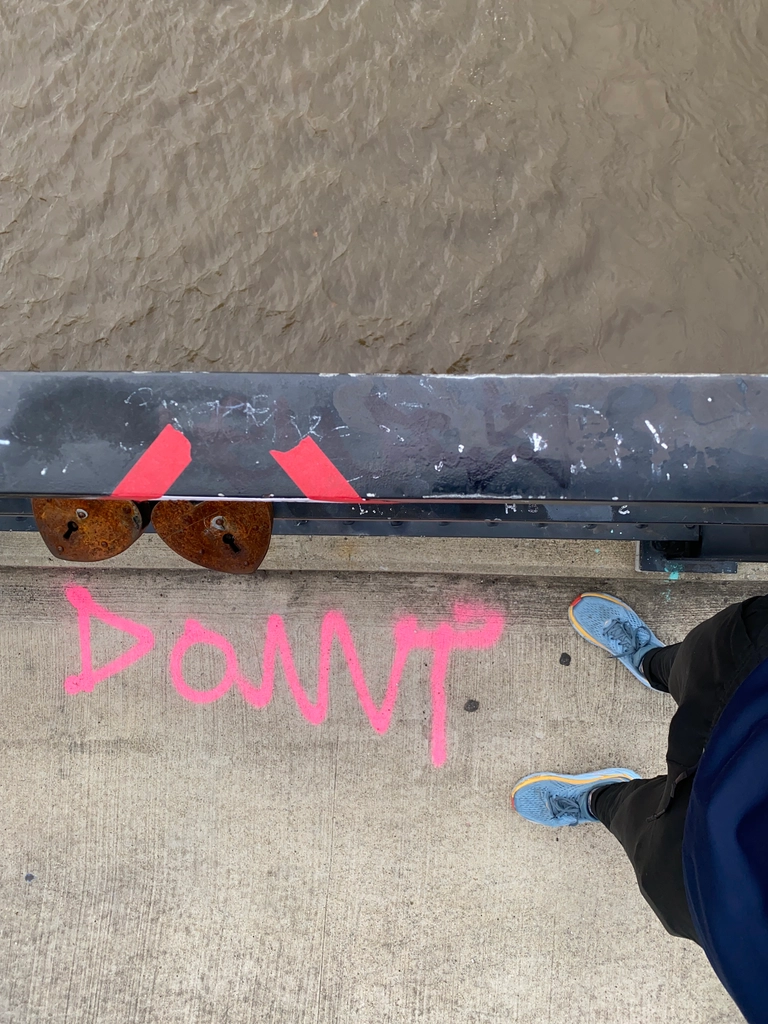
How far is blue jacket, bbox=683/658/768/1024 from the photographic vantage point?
1065mm

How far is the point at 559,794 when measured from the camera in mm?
2098

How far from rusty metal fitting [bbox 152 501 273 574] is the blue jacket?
3.32 feet

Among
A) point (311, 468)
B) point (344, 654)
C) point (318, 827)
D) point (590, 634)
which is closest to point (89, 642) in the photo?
point (344, 654)

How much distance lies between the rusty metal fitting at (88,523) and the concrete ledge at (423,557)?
66cm

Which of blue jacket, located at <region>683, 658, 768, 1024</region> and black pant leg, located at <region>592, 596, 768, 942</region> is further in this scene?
black pant leg, located at <region>592, 596, 768, 942</region>

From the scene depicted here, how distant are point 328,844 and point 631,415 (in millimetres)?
1751

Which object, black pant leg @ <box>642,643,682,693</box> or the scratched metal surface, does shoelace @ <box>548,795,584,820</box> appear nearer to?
black pant leg @ <box>642,643,682,693</box>

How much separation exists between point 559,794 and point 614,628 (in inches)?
21.4

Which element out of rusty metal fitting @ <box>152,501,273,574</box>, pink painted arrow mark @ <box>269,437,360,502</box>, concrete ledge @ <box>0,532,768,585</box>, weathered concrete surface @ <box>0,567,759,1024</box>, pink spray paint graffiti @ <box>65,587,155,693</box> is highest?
pink painted arrow mark @ <box>269,437,360,502</box>

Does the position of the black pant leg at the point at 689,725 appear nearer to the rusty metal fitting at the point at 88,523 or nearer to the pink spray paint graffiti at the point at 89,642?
the rusty metal fitting at the point at 88,523

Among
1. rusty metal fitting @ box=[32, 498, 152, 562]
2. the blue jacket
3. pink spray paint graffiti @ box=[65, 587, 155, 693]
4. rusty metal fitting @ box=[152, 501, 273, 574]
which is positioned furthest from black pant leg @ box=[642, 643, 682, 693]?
pink spray paint graffiti @ box=[65, 587, 155, 693]

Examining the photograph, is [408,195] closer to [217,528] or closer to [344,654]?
[217,528]

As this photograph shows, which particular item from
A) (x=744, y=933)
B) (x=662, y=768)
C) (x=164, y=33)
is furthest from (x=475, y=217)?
(x=744, y=933)

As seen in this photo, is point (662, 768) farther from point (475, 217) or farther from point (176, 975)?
point (475, 217)
